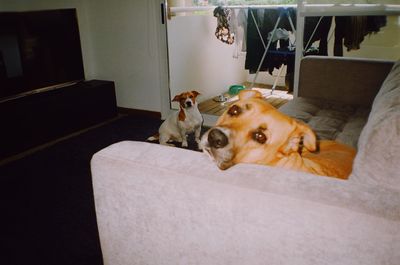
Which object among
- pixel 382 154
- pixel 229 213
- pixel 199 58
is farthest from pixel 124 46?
pixel 382 154

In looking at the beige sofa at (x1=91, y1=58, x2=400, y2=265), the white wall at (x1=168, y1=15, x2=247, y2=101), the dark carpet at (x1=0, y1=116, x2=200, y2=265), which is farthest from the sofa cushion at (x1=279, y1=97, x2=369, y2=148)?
the white wall at (x1=168, y1=15, x2=247, y2=101)

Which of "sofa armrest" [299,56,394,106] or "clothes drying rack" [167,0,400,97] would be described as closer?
"sofa armrest" [299,56,394,106]

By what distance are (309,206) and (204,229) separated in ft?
1.06

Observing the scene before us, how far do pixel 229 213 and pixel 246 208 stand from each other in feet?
0.19

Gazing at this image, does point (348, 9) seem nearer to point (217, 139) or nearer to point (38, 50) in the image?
point (217, 139)

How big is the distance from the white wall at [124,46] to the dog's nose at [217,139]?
10.7 feet

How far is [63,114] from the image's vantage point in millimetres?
3721

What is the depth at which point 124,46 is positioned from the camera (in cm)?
442

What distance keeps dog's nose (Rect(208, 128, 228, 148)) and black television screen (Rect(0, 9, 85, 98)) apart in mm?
2984

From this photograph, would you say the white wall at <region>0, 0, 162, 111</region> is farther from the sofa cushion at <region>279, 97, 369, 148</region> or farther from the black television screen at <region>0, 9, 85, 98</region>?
the sofa cushion at <region>279, 97, 369, 148</region>

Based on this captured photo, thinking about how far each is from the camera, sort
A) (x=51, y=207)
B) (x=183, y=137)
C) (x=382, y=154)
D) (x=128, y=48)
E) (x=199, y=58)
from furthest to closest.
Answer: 1. (x=199, y=58)
2. (x=128, y=48)
3. (x=183, y=137)
4. (x=51, y=207)
5. (x=382, y=154)

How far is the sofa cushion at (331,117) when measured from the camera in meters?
2.11

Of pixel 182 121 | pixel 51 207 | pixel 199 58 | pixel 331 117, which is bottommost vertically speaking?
pixel 51 207

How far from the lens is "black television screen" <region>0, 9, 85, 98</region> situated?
3406mm
